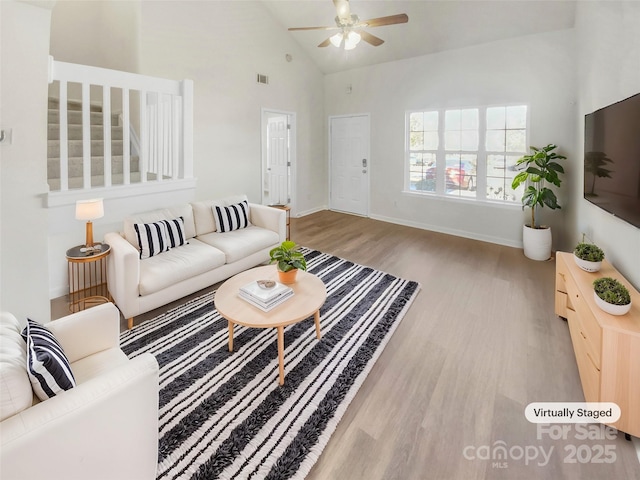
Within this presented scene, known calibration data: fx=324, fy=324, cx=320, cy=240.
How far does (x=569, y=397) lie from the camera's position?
1.90 metres

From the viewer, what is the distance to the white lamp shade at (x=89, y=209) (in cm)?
253

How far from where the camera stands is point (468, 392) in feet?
6.43

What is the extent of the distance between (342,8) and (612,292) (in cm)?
301

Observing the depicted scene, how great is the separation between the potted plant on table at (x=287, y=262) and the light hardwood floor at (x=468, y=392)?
2.95ft

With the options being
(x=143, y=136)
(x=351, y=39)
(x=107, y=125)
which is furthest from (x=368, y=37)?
(x=107, y=125)

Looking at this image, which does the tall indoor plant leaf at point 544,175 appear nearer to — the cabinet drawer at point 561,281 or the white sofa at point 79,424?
the cabinet drawer at point 561,281

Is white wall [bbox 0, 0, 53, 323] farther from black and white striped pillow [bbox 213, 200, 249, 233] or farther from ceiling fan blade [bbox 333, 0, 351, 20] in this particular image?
ceiling fan blade [bbox 333, 0, 351, 20]

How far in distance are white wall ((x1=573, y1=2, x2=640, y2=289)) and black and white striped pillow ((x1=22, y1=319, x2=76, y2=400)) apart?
10.0 feet

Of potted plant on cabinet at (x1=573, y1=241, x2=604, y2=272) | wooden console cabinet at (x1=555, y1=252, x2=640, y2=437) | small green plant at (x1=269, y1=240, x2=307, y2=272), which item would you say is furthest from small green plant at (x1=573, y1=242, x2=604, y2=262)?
small green plant at (x1=269, y1=240, x2=307, y2=272)

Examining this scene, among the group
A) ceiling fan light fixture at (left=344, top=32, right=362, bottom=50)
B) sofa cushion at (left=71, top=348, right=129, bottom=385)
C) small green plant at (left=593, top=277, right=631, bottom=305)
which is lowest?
sofa cushion at (left=71, top=348, right=129, bottom=385)

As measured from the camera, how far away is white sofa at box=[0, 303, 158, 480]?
996 millimetres

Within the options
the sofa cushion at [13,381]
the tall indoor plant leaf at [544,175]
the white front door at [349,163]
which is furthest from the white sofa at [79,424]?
the white front door at [349,163]

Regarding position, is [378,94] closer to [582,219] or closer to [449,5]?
[449,5]

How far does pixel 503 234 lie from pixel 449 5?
10.5 feet
